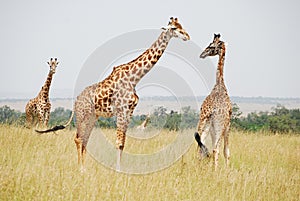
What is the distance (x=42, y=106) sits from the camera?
12523 mm

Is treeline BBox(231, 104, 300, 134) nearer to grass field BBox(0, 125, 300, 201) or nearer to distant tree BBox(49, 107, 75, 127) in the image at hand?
distant tree BBox(49, 107, 75, 127)

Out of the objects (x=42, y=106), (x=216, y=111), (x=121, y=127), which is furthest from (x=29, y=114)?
(x=216, y=111)

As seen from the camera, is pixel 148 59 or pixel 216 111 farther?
pixel 216 111

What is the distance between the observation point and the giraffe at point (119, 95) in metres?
7.32

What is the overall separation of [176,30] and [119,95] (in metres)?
1.50

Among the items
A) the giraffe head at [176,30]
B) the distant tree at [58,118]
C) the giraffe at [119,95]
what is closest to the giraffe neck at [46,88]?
the distant tree at [58,118]

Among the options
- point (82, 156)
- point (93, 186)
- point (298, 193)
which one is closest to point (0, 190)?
point (93, 186)

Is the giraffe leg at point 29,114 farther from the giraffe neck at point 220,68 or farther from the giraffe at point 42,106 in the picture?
the giraffe neck at point 220,68

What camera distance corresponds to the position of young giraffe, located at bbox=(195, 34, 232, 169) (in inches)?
327

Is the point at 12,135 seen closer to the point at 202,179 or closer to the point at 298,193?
the point at 202,179

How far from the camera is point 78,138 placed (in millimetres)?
7617

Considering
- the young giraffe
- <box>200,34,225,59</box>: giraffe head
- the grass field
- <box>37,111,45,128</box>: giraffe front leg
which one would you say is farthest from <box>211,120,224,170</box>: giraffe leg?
<box>37,111,45,128</box>: giraffe front leg

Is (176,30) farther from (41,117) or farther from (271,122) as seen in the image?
(271,122)

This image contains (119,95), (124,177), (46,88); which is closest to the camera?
(124,177)
